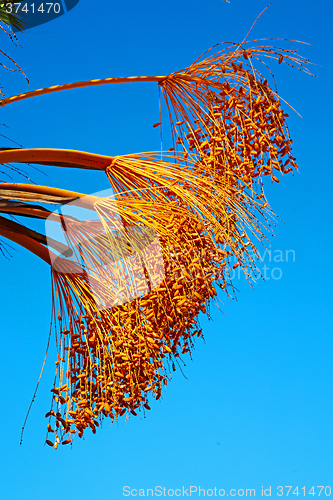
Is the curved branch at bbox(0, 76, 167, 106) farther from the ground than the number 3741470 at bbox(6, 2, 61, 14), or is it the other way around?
the number 3741470 at bbox(6, 2, 61, 14)

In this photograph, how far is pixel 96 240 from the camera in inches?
159

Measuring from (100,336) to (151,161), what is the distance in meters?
1.47

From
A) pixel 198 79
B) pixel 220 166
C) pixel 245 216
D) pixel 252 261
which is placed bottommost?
pixel 252 261

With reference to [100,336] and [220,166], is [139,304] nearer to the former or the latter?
[100,336]

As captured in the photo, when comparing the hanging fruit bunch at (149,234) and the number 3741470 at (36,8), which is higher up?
the number 3741470 at (36,8)

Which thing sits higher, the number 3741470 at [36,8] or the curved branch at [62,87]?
the number 3741470 at [36,8]

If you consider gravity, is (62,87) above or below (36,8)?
below

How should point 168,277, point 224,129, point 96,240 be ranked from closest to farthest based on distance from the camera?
point 168,277 → point 96,240 → point 224,129

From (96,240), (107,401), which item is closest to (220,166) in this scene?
(96,240)

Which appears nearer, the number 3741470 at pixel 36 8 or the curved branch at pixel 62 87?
the curved branch at pixel 62 87

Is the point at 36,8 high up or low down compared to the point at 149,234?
up

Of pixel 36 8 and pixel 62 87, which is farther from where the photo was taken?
pixel 36 8

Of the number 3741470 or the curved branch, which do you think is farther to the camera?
the number 3741470

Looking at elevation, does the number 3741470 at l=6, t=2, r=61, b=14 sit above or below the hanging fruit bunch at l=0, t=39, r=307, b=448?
above
